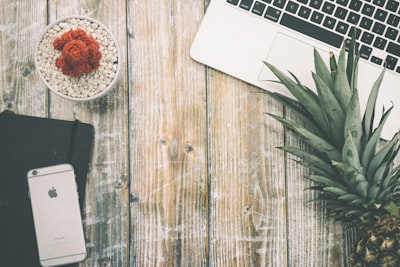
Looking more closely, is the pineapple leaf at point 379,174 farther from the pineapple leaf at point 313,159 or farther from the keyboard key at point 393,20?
the keyboard key at point 393,20

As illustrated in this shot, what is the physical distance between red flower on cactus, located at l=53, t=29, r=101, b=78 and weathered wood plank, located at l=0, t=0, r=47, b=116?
0.14 m

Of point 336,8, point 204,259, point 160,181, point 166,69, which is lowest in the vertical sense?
point 204,259

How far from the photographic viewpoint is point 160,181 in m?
1.03

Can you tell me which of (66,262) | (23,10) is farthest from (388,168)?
(23,10)

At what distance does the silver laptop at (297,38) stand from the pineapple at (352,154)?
0.07 meters

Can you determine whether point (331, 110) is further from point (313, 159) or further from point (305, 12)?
point (305, 12)

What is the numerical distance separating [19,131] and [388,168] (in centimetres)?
70

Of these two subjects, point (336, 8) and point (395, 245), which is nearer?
point (395, 245)

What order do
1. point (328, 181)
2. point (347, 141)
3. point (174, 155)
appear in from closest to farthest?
1. point (347, 141)
2. point (328, 181)
3. point (174, 155)

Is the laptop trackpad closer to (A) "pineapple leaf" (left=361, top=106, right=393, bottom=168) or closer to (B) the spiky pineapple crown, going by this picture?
(B) the spiky pineapple crown

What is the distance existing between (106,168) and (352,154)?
1.56 ft

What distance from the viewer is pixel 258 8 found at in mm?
1010

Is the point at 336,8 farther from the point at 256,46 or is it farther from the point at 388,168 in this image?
the point at 388,168

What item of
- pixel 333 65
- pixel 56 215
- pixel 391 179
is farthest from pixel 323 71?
Answer: pixel 56 215
